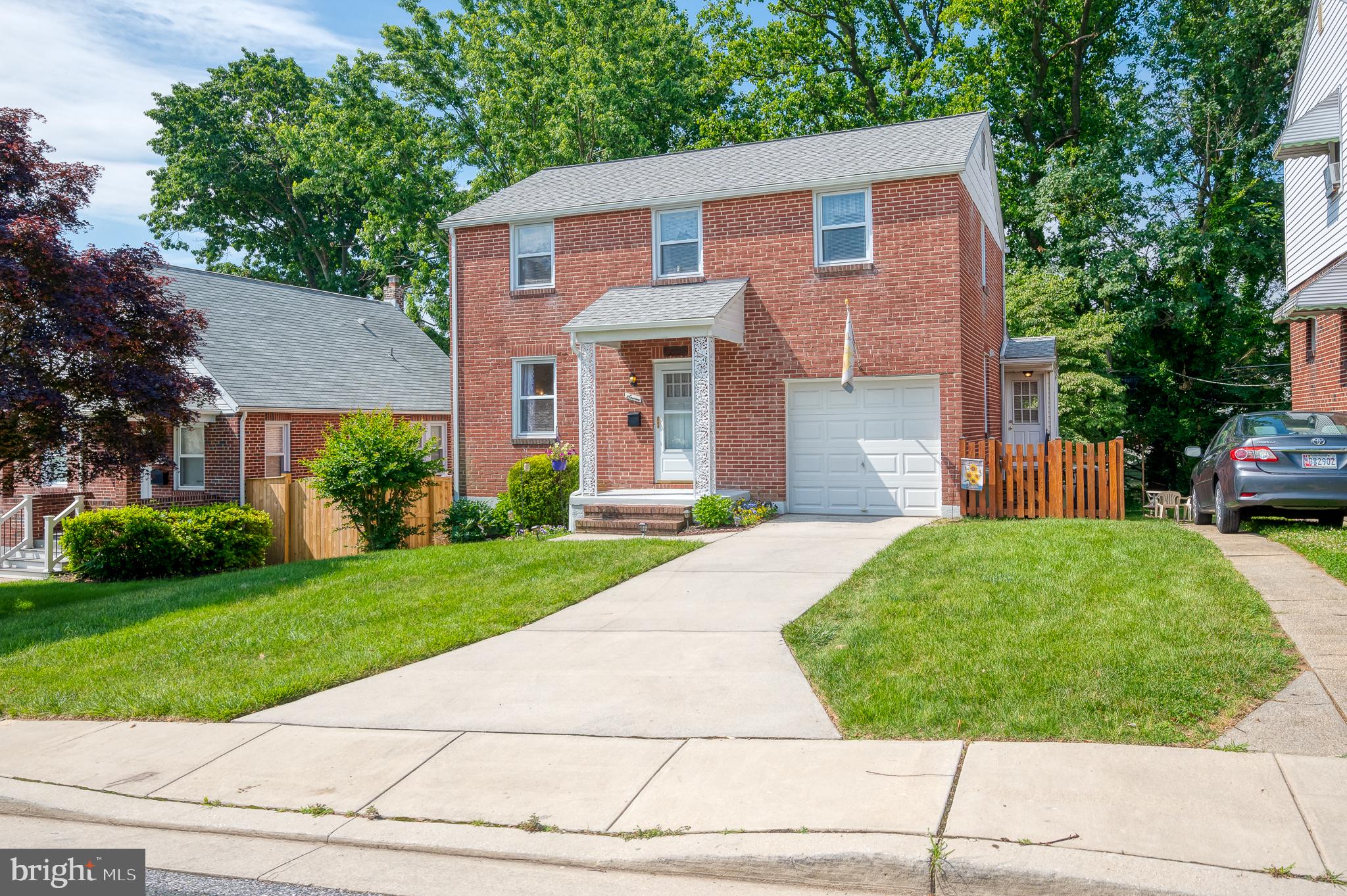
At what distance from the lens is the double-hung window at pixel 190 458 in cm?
2130

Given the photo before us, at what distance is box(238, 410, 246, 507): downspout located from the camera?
20641mm

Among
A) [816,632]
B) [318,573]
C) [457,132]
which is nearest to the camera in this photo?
[816,632]

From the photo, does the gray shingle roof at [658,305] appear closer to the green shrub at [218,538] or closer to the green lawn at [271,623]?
the green lawn at [271,623]

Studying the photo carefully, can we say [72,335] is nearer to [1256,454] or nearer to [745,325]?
[745,325]

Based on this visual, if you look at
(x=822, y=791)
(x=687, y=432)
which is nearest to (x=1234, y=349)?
(x=687, y=432)

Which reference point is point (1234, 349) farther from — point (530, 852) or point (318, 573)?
point (530, 852)

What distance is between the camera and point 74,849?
16.1 ft

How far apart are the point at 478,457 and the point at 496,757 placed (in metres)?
14.2

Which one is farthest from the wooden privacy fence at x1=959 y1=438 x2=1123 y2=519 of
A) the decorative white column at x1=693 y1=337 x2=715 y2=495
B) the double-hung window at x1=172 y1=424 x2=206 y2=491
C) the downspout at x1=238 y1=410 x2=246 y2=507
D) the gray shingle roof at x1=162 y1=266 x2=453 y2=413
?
the double-hung window at x1=172 y1=424 x2=206 y2=491

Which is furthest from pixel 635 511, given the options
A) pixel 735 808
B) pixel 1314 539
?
pixel 735 808

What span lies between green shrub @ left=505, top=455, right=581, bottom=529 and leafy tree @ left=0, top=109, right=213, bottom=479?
5.80 meters

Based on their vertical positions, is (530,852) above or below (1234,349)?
below

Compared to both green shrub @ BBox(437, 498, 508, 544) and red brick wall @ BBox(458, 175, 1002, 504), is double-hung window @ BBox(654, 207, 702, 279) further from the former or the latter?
green shrub @ BBox(437, 498, 508, 544)

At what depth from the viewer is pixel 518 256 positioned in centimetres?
1931
